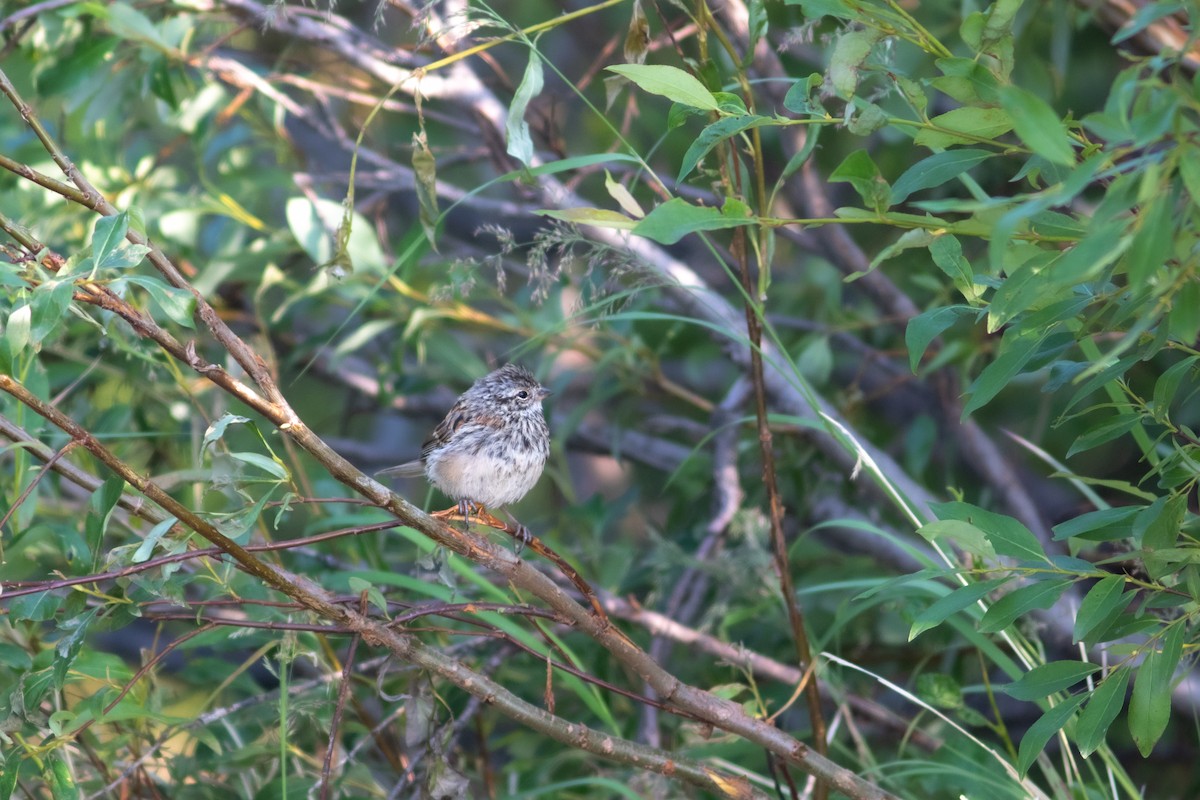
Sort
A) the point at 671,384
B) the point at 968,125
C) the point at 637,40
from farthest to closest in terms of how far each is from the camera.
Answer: the point at 671,384 → the point at 637,40 → the point at 968,125

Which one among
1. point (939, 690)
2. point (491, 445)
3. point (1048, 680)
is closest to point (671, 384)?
point (491, 445)

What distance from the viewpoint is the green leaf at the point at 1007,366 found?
190 cm

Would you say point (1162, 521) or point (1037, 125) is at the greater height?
point (1037, 125)

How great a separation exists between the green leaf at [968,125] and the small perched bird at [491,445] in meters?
2.12

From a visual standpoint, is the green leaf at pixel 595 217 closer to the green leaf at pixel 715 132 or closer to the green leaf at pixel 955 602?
the green leaf at pixel 715 132

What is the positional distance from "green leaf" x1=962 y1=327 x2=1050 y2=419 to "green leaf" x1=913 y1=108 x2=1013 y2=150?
331 mm

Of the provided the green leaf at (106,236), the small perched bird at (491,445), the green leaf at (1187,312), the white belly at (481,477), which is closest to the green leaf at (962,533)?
the green leaf at (1187,312)

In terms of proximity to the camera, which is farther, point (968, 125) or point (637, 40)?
point (637, 40)

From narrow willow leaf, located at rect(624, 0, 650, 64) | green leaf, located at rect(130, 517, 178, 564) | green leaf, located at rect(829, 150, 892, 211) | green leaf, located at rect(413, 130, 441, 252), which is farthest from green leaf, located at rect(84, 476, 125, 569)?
green leaf, located at rect(829, 150, 892, 211)

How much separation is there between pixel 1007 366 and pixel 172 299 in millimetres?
1383

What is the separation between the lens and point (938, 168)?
1.89 metres

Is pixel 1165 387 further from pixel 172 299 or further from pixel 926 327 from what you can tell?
pixel 172 299

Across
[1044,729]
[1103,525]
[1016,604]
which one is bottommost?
[1044,729]

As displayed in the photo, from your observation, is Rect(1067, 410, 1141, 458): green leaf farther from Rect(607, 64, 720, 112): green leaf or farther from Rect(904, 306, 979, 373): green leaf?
Rect(607, 64, 720, 112): green leaf
